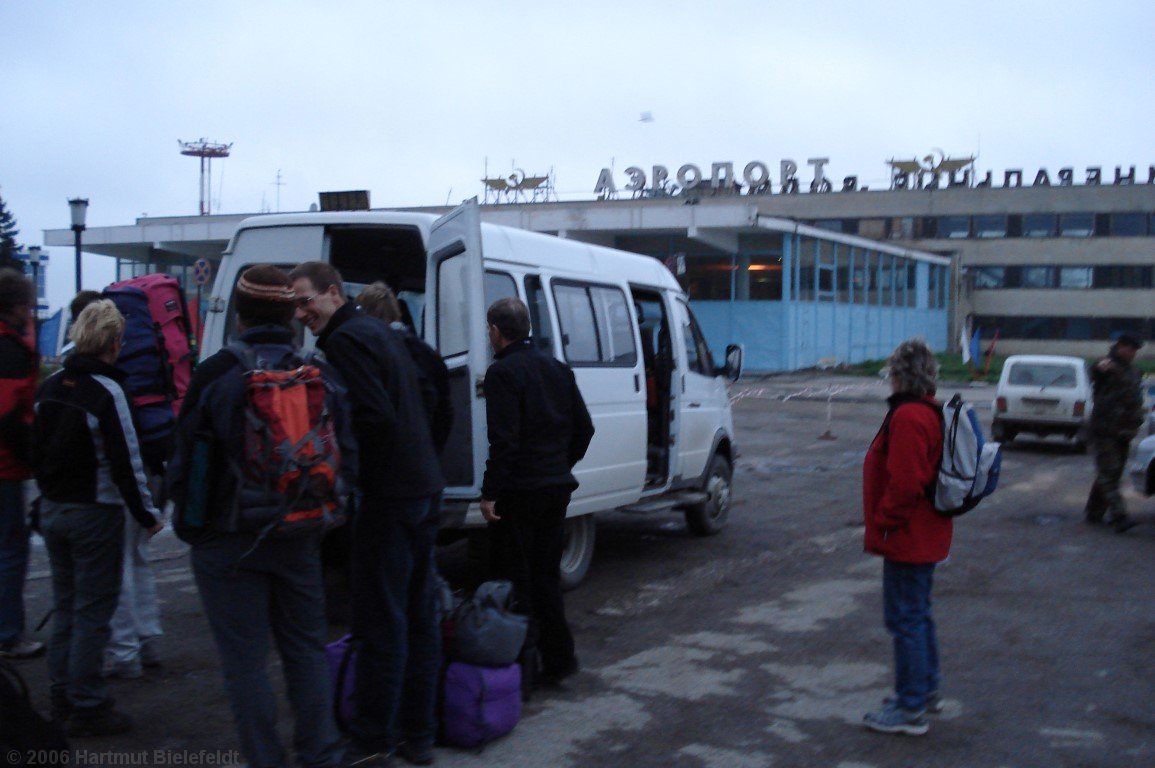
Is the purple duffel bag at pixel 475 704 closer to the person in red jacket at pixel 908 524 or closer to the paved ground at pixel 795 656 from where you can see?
the paved ground at pixel 795 656

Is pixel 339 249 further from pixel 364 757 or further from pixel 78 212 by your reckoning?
pixel 78 212

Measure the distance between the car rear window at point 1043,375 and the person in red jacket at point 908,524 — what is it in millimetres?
14949

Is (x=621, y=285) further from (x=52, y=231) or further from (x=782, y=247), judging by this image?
(x=52, y=231)

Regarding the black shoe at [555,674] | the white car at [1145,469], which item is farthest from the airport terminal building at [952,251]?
the black shoe at [555,674]

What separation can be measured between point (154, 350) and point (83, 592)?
1409mm

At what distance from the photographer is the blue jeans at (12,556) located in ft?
18.1

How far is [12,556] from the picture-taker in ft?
18.3

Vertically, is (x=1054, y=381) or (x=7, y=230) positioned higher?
(x=7, y=230)

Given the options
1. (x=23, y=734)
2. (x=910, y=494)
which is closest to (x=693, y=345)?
(x=910, y=494)

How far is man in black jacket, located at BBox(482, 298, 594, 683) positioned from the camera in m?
5.24

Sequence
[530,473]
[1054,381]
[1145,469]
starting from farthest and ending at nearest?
[1054,381] → [1145,469] → [530,473]

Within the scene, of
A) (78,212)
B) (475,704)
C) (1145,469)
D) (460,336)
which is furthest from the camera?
(78,212)

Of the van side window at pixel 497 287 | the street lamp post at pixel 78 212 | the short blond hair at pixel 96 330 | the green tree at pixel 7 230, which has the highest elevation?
the green tree at pixel 7 230

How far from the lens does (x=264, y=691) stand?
381cm
